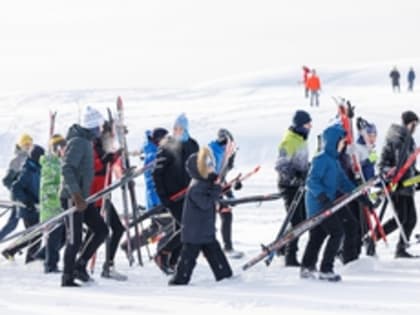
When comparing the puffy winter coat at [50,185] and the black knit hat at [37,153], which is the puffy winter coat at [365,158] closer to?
the puffy winter coat at [50,185]

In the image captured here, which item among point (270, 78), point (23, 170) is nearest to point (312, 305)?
point (23, 170)

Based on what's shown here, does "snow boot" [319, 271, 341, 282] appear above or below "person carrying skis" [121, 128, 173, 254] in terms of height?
below

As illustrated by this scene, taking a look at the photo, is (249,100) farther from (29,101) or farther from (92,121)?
(92,121)

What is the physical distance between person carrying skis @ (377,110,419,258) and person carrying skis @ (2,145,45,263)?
12.3ft

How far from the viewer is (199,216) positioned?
8.39 m

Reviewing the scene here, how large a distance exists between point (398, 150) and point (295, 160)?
3.60 ft

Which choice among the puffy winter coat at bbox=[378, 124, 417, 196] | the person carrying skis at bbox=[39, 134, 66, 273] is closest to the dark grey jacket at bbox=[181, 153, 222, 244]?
the person carrying skis at bbox=[39, 134, 66, 273]

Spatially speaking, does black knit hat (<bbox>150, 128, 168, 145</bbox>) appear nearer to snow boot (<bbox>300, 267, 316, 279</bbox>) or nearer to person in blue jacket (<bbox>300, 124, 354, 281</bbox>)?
person in blue jacket (<bbox>300, 124, 354, 281</bbox>)

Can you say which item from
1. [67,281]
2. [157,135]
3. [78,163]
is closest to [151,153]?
[157,135]

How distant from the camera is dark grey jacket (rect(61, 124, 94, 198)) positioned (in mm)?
8375

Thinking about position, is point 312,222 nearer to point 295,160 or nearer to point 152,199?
point 295,160

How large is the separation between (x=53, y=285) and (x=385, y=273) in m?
3.02

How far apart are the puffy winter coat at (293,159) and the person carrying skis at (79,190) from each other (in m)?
2.06

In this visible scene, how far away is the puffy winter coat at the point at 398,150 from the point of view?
33.1 ft
